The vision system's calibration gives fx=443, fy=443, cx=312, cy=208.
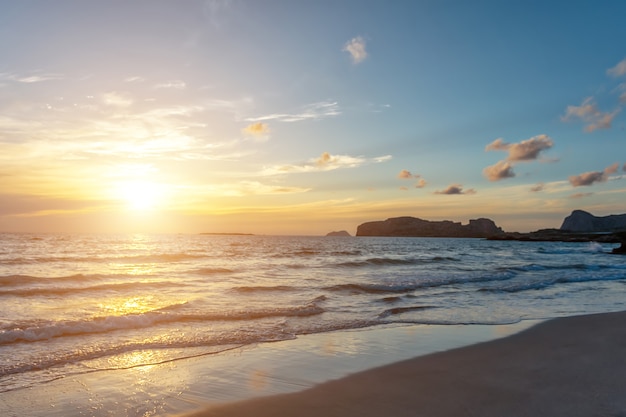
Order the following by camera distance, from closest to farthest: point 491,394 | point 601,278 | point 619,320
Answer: point 491,394 → point 619,320 → point 601,278

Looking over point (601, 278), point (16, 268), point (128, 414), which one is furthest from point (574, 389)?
point (16, 268)

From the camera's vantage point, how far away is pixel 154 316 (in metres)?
13.8

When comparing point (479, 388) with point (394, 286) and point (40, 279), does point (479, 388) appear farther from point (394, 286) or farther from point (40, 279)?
point (40, 279)

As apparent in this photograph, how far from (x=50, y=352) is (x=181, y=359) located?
3066mm

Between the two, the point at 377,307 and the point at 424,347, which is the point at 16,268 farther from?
the point at 424,347

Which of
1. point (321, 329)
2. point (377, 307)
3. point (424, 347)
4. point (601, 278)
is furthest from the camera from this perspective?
point (601, 278)

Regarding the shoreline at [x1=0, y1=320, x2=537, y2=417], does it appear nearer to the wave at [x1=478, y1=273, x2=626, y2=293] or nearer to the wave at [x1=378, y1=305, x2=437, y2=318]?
the wave at [x1=378, y1=305, x2=437, y2=318]

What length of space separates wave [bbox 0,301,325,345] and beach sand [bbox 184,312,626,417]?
672 centimetres

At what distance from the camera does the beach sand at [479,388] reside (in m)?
6.10

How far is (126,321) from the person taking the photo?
13000mm

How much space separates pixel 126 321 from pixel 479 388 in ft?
33.0

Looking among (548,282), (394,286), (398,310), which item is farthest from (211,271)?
(548,282)

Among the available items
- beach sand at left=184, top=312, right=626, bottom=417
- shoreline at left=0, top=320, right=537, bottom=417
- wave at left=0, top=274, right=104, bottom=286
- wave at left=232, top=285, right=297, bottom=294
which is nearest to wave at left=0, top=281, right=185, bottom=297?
wave at left=0, top=274, right=104, bottom=286

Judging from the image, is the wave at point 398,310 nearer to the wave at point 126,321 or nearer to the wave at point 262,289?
the wave at point 126,321
